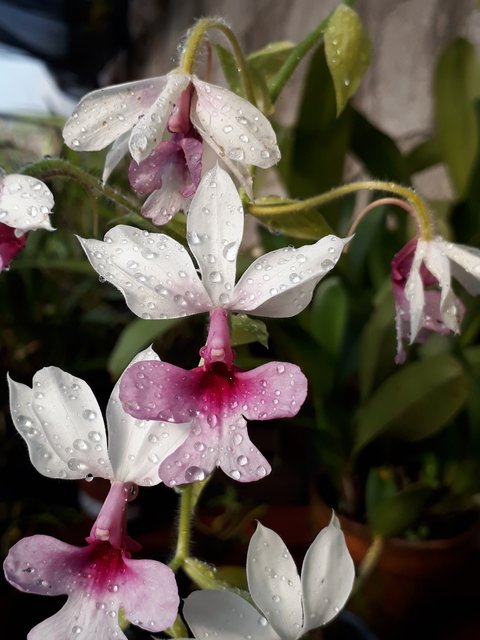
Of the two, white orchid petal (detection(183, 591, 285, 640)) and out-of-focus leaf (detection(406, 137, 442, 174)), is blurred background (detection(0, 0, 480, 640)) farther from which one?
white orchid petal (detection(183, 591, 285, 640))

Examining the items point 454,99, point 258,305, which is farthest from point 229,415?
point 454,99

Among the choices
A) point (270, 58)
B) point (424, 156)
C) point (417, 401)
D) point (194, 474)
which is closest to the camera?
point (194, 474)

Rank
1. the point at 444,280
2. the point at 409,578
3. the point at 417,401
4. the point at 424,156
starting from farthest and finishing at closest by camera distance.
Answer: the point at 424,156, the point at 409,578, the point at 417,401, the point at 444,280

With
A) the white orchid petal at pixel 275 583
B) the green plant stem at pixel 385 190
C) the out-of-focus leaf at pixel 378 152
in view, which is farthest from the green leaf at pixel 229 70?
the out-of-focus leaf at pixel 378 152

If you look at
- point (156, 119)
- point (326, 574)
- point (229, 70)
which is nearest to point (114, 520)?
point (326, 574)

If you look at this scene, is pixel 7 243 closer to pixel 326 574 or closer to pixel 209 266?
pixel 209 266

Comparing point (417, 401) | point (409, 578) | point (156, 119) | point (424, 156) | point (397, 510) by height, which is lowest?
point (409, 578)
